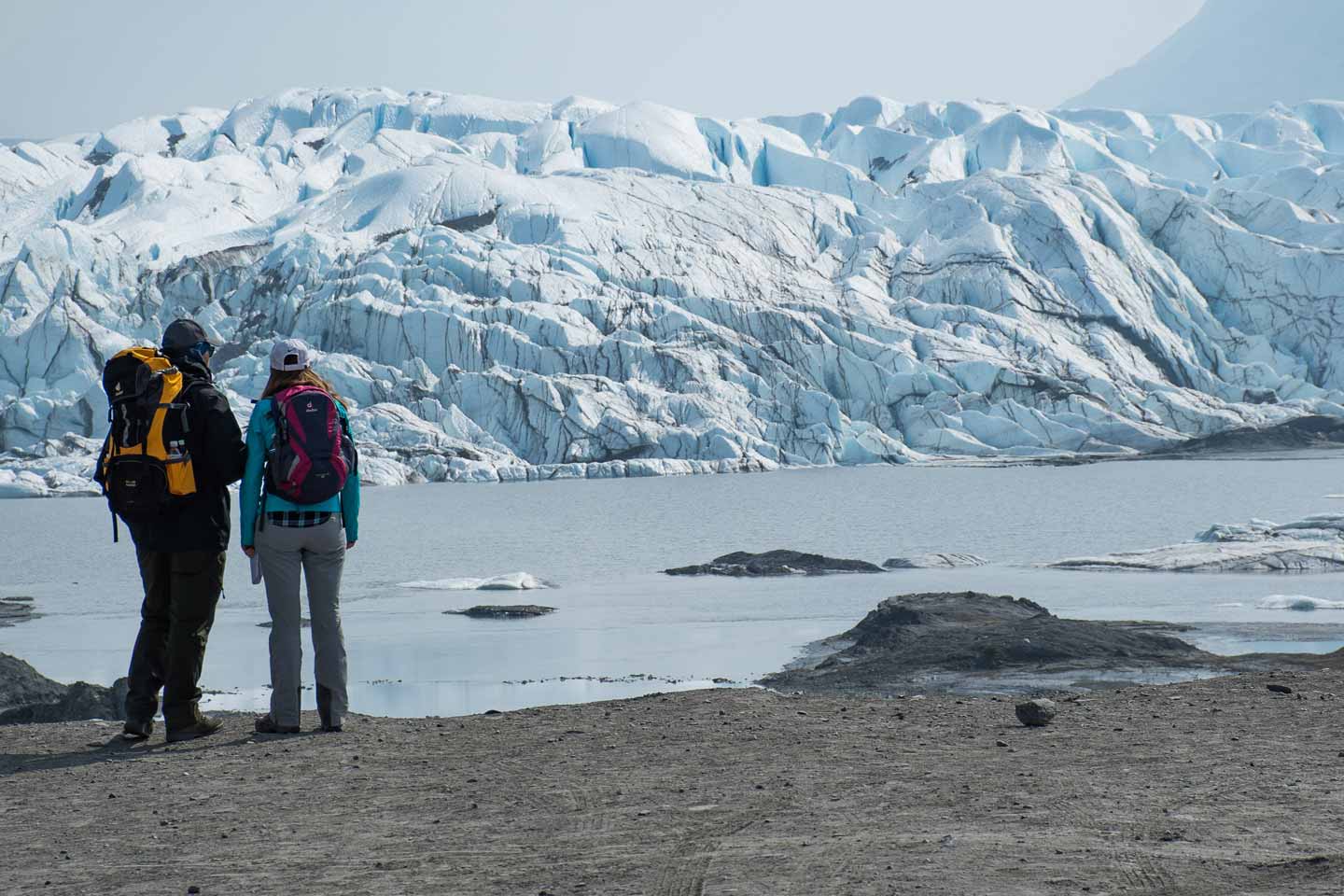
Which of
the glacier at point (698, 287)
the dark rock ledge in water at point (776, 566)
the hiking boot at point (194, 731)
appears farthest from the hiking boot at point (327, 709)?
the glacier at point (698, 287)

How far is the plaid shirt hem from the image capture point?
6488mm

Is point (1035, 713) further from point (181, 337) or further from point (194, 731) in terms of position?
point (181, 337)

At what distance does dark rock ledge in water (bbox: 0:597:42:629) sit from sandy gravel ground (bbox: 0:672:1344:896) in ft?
51.4

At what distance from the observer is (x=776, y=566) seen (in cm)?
2731

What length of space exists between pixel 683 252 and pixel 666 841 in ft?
285

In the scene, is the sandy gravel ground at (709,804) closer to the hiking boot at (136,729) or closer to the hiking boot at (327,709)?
the hiking boot at (136,729)

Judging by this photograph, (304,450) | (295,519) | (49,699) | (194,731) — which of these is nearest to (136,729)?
(194,731)

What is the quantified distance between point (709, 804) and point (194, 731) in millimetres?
2777

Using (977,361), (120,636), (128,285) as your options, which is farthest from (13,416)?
(120,636)

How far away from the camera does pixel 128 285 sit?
283 ft

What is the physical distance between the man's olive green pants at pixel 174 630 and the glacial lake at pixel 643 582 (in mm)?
3983

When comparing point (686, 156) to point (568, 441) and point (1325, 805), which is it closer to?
point (568, 441)

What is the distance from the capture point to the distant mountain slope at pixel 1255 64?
16562 centimetres

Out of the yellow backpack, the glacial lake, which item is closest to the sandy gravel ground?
the yellow backpack
